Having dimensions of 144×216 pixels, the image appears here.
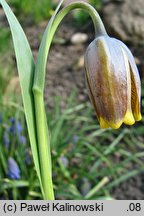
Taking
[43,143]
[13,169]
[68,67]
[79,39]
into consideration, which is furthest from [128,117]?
[79,39]

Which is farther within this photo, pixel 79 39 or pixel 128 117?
pixel 79 39

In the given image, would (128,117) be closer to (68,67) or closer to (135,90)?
(135,90)

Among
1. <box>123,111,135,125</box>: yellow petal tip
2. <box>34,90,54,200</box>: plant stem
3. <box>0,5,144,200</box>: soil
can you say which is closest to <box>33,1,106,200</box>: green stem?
<box>34,90,54,200</box>: plant stem

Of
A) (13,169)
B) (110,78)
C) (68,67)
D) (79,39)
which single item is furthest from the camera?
(79,39)

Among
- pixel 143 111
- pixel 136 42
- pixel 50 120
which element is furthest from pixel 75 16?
pixel 50 120

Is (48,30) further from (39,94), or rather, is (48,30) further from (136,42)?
(136,42)

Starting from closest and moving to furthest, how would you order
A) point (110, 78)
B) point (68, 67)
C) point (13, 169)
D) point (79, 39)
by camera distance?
point (110, 78) < point (13, 169) < point (68, 67) < point (79, 39)

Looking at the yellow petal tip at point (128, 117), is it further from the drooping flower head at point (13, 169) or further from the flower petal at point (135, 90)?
the drooping flower head at point (13, 169)
